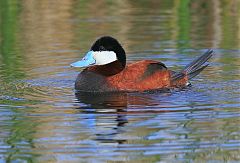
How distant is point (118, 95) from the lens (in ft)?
29.3

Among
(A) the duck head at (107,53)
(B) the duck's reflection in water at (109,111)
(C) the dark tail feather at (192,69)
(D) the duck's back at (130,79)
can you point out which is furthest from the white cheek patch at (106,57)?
(C) the dark tail feather at (192,69)

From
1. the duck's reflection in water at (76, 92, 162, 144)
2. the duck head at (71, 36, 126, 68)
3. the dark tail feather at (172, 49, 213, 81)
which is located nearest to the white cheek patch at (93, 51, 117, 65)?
the duck head at (71, 36, 126, 68)

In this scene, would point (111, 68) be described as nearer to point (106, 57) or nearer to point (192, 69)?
point (106, 57)

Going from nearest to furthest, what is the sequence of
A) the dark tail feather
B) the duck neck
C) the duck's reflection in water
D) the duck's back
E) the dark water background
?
the dark water background → the duck's reflection in water → the duck's back → the duck neck → the dark tail feather

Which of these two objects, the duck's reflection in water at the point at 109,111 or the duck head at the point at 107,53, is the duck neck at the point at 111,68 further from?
the duck's reflection in water at the point at 109,111

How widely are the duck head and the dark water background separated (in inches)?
17.6

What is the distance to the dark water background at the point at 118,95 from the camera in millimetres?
6473

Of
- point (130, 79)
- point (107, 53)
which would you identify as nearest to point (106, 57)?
point (107, 53)

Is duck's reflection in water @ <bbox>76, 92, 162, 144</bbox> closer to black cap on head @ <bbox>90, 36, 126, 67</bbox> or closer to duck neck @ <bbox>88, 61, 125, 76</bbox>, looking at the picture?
duck neck @ <bbox>88, 61, 125, 76</bbox>

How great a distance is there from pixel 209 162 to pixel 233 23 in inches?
317

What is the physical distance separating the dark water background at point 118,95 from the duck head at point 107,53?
17.6 inches

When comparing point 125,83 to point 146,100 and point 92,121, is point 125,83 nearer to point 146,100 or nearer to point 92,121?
point 146,100

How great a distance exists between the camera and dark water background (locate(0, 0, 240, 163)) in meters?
6.47

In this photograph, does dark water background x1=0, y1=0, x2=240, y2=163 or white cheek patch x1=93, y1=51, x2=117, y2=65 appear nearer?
dark water background x1=0, y1=0, x2=240, y2=163
